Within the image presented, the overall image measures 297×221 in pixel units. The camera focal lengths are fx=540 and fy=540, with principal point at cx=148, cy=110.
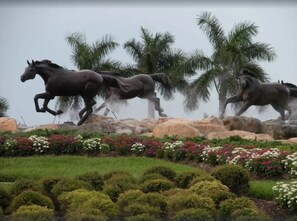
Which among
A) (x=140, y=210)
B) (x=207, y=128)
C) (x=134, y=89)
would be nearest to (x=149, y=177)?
(x=140, y=210)

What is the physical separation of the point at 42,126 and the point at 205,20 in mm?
16861

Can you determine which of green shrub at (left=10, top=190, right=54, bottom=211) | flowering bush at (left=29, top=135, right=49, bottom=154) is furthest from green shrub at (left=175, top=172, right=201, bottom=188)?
flowering bush at (left=29, top=135, right=49, bottom=154)

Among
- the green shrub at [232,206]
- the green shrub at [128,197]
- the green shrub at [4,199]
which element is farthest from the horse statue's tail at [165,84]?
the green shrub at [232,206]

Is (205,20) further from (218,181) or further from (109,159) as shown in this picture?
(218,181)

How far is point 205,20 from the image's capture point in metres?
35.5

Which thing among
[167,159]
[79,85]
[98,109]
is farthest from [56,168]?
[98,109]

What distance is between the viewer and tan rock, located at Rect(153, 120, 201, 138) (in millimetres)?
18928

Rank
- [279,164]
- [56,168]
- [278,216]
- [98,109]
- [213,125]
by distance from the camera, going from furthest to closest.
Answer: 1. [98,109]
2. [213,125]
3. [56,168]
4. [279,164]
5. [278,216]

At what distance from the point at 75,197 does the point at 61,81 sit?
554 inches

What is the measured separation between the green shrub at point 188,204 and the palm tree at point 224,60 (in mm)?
25710

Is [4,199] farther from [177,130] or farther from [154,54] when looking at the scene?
[154,54]

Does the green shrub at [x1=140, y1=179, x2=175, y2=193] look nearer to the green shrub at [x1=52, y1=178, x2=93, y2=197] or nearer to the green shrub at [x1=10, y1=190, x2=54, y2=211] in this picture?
the green shrub at [x1=52, y1=178, x2=93, y2=197]

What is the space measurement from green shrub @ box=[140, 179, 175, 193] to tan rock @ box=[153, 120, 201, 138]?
988 cm

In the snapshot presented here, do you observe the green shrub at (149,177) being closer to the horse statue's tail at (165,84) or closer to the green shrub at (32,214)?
the green shrub at (32,214)
